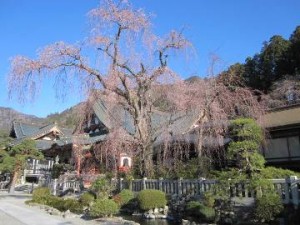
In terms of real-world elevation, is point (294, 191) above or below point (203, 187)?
below

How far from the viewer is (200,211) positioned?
12172mm

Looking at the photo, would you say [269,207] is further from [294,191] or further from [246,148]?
[246,148]

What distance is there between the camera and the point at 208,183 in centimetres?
1381

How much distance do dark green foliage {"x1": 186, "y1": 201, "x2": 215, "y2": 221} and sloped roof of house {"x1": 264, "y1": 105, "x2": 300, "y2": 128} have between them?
8184 millimetres

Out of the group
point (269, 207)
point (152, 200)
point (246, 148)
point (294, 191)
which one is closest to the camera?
point (269, 207)

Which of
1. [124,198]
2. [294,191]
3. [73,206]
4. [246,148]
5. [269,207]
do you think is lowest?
[73,206]

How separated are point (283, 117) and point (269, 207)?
424 inches

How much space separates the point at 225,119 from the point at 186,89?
2.42m

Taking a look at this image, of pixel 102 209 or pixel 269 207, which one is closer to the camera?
pixel 269 207

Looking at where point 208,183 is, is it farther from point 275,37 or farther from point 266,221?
point 275,37

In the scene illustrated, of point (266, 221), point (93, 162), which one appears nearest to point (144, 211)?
point (266, 221)

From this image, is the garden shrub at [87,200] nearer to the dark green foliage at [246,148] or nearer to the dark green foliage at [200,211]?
the dark green foliage at [200,211]

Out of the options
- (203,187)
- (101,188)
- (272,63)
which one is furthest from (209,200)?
(272,63)

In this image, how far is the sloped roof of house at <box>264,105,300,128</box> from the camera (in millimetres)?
18891
